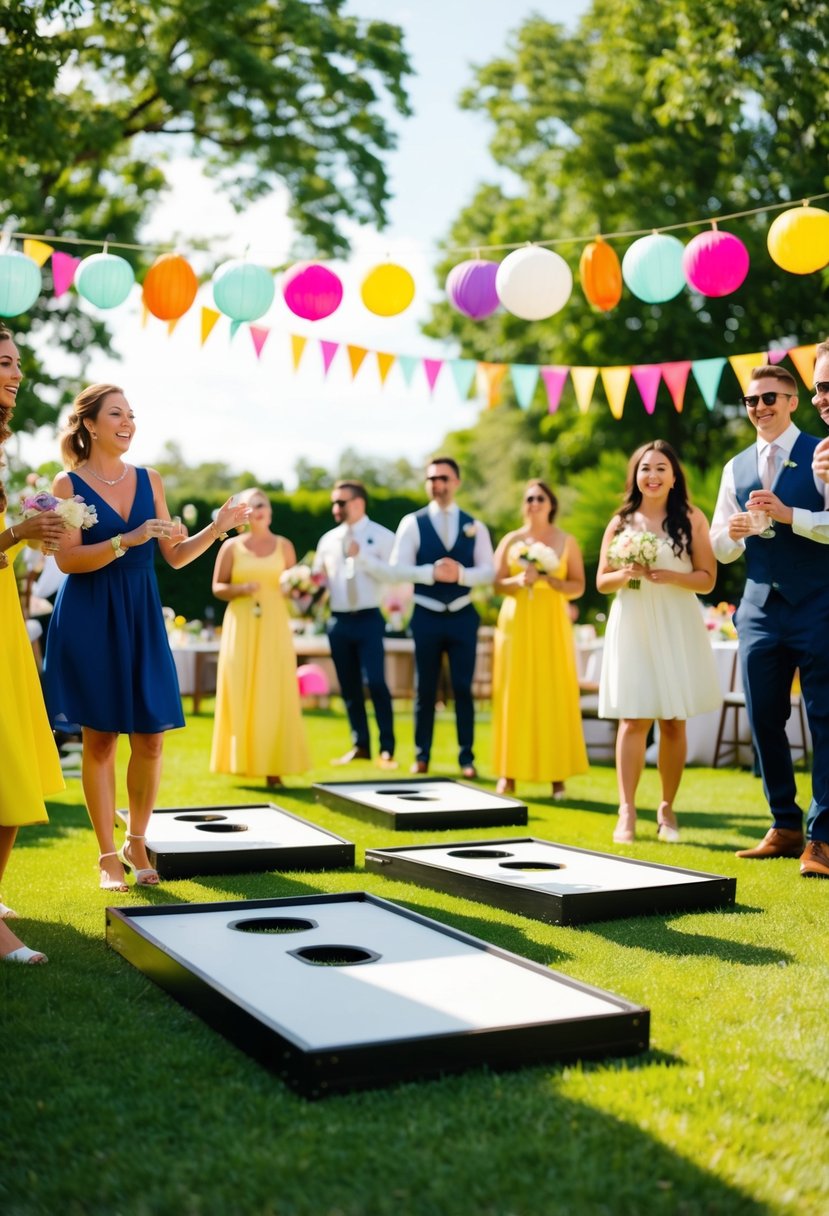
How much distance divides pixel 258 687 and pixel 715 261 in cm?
391

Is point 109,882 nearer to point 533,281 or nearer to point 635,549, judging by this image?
point 635,549

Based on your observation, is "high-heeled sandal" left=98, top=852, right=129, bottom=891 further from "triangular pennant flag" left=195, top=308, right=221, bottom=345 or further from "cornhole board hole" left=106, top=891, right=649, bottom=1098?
"triangular pennant flag" left=195, top=308, right=221, bottom=345

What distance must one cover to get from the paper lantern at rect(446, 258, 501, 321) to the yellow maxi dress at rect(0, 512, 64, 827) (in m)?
4.27

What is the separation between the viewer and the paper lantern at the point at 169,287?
24.3 ft

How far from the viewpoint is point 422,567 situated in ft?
27.5

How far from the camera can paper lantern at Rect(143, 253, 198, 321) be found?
741cm

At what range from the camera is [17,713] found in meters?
3.87

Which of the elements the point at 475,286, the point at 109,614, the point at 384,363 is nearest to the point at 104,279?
the point at 475,286

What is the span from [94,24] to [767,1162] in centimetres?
1571

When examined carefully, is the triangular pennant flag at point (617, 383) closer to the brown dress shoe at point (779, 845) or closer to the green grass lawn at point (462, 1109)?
the brown dress shoe at point (779, 845)

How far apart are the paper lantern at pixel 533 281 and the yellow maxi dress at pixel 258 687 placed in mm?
2277

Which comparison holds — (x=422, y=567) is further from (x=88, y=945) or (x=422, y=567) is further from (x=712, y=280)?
(x=88, y=945)

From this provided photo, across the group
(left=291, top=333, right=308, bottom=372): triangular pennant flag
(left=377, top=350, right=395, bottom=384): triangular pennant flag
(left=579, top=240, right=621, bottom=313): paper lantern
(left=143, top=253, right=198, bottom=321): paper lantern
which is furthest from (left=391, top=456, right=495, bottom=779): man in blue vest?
(left=143, top=253, right=198, bottom=321): paper lantern

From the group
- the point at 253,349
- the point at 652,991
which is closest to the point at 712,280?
the point at 253,349
